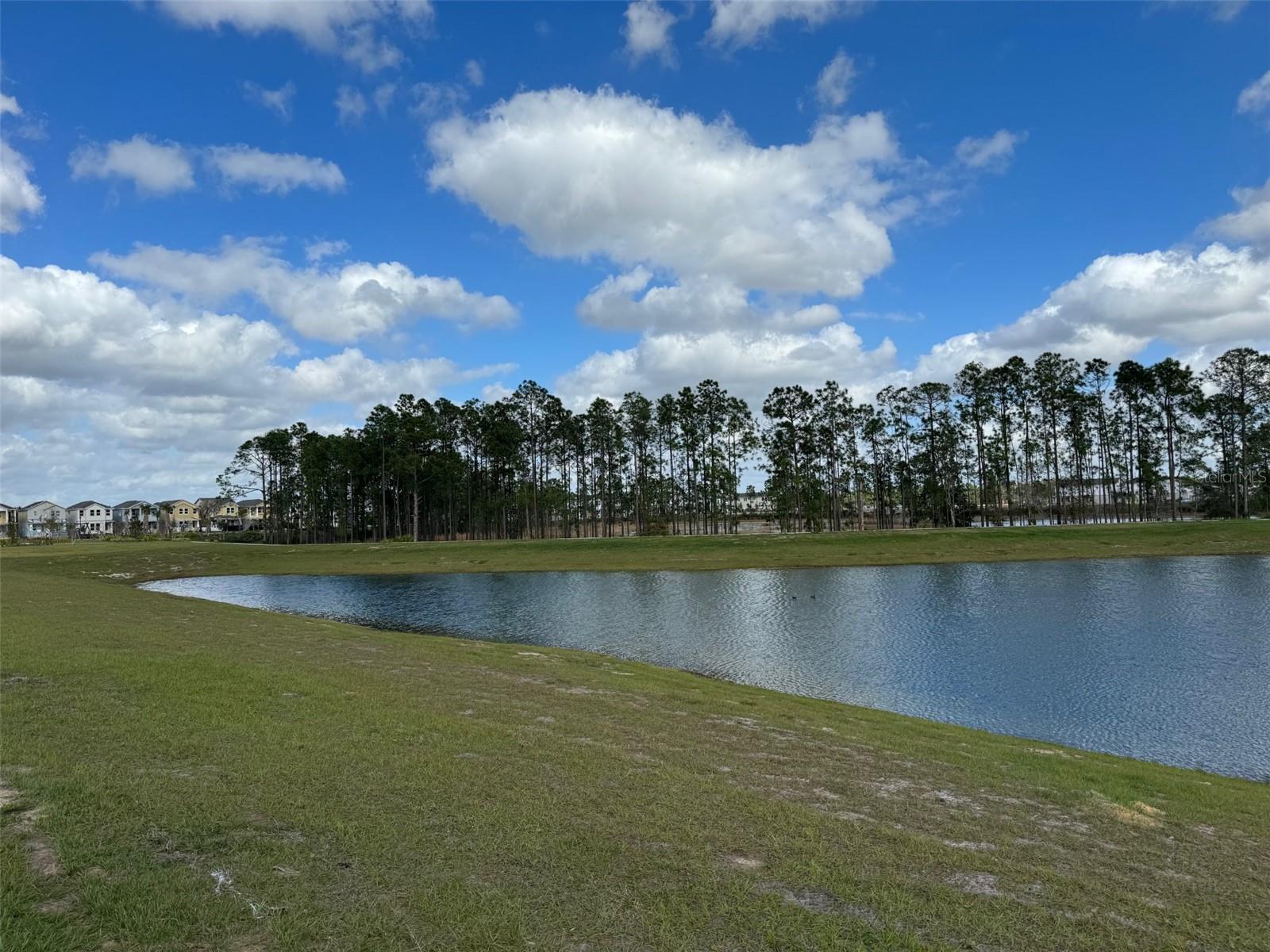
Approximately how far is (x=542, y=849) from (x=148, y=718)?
6967mm

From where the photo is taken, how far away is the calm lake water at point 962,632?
676 inches

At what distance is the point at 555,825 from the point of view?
7.27 meters

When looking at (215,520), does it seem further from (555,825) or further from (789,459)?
(555,825)

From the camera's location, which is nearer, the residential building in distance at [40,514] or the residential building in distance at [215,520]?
the residential building in distance at [40,514]

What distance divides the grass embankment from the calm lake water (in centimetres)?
431

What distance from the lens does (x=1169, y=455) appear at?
100625 mm

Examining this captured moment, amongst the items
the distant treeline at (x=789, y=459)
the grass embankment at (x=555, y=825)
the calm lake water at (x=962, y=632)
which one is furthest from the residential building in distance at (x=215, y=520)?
the grass embankment at (x=555, y=825)

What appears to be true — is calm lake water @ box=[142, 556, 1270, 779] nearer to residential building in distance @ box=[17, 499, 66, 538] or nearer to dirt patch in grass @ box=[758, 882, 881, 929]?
dirt patch in grass @ box=[758, 882, 881, 929]

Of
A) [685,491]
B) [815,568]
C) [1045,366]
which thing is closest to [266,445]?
[685,491]

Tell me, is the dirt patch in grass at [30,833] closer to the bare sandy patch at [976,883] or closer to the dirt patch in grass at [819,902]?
the dirt patch in grass at [819,902]

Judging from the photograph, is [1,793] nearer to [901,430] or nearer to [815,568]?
[815,568]

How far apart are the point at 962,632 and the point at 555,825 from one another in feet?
80.9

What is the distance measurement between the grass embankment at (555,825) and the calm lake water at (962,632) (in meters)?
4.31

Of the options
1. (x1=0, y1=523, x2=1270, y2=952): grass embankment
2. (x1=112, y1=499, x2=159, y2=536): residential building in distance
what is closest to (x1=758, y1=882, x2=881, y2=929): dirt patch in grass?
(x1=0, y1=523, x2=1270, y2=952): grass embankment
